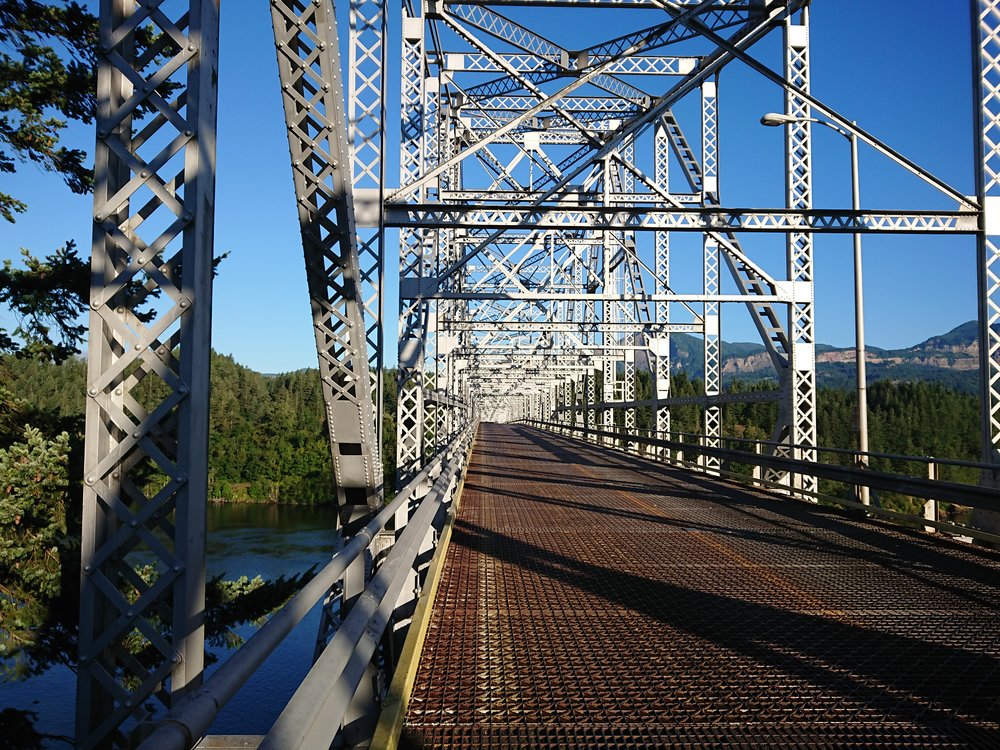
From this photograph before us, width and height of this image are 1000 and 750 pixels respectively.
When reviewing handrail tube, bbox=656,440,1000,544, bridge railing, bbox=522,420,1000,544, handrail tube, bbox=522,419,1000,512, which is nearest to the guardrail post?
bridge railing, bbox=522,420,1000,544

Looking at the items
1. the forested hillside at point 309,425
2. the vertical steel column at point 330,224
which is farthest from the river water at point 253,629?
the forested hillside at point 309,425

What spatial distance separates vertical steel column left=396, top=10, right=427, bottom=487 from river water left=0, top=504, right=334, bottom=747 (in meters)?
5.20

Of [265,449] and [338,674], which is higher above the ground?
[338,674]

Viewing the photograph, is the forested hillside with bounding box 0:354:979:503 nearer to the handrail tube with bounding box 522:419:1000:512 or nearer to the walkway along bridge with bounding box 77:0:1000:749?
the handrail tube with bounding box 522:419:1000:512

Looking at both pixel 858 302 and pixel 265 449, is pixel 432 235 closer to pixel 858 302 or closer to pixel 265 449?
pixel 858 302

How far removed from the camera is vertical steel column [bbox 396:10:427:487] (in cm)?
1516

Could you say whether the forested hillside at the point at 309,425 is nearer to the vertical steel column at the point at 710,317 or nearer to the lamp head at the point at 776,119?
the vertical steel column at the point at 710,317

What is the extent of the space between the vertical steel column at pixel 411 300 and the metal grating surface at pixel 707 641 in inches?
201

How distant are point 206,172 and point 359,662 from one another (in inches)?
82.7

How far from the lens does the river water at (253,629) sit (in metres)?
29.2

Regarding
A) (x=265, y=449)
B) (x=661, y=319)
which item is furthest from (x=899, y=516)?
(x=265, y=449)

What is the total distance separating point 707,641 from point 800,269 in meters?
13.1

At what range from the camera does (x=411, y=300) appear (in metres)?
17.3

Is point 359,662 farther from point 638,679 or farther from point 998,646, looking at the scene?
point 998,646
